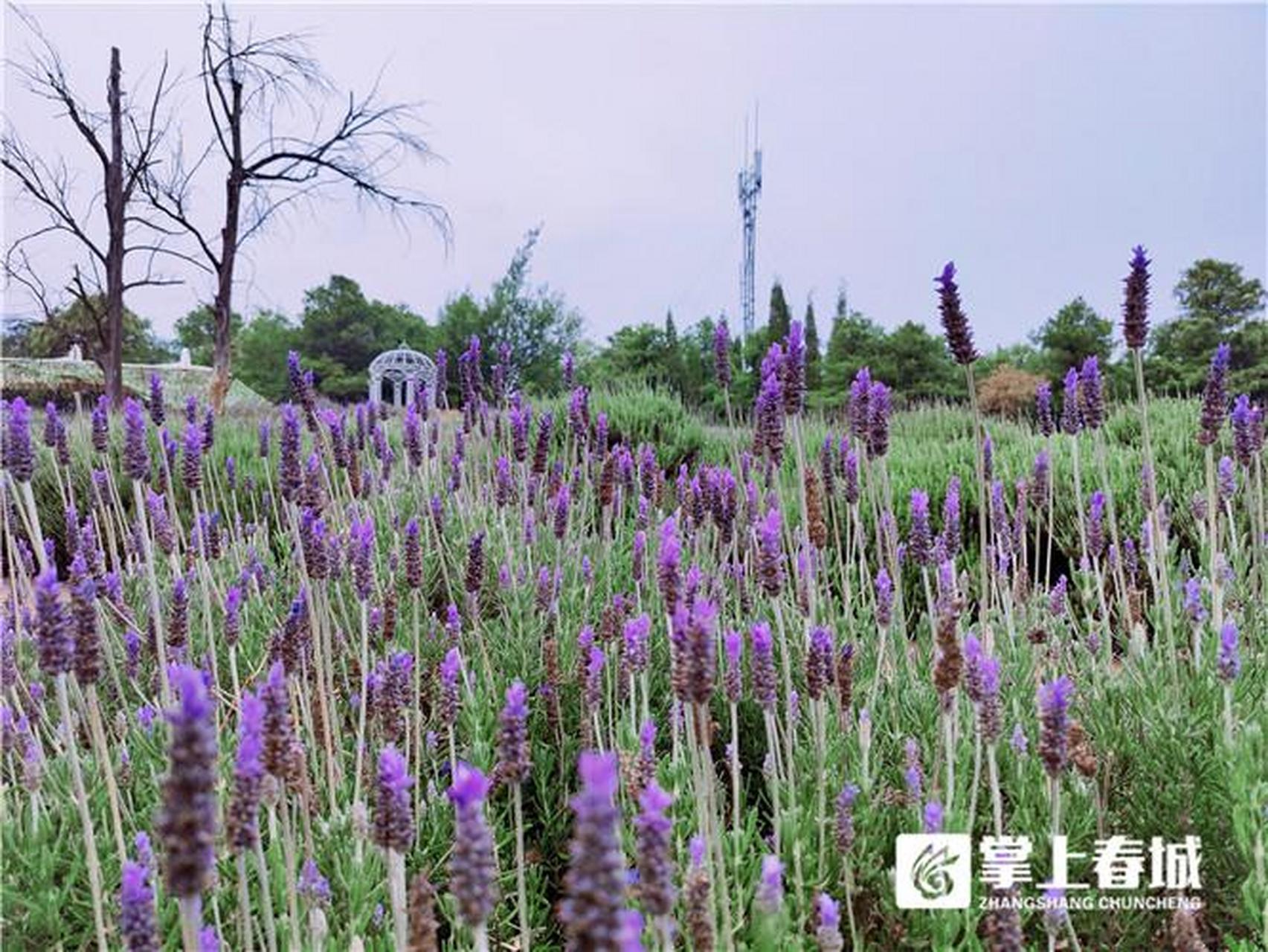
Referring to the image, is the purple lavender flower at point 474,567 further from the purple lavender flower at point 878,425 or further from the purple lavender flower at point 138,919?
the purple lavender flower at point 138,919

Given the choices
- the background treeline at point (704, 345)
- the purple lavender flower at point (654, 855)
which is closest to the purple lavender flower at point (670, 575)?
the purple lavender flower at point (654, 855)

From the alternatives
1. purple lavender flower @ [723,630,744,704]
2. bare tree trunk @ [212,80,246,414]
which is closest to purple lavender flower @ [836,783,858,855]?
purple lavender flower @ [723,630,744,704]

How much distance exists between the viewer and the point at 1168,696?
5.74 feet

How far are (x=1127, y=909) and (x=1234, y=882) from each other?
0.20 meters

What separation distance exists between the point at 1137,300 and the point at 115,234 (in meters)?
15.4

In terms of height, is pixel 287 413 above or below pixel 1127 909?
above

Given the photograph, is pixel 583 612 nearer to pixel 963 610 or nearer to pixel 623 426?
pixel 963 610

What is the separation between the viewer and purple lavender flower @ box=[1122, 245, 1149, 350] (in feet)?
5.63

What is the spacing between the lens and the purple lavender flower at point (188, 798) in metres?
0.66

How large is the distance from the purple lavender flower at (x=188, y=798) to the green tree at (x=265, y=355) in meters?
36.6

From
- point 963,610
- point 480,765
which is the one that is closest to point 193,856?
point 480,765

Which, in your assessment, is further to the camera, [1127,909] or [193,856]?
[1127,909]

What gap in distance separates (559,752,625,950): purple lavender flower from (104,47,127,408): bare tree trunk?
49.1 ft

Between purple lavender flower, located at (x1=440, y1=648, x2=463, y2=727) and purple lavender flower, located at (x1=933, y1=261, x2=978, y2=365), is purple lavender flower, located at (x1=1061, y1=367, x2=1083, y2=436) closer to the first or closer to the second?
purple lavender flower, located at (x1=933, y1=261, x2=978, y2=365)
